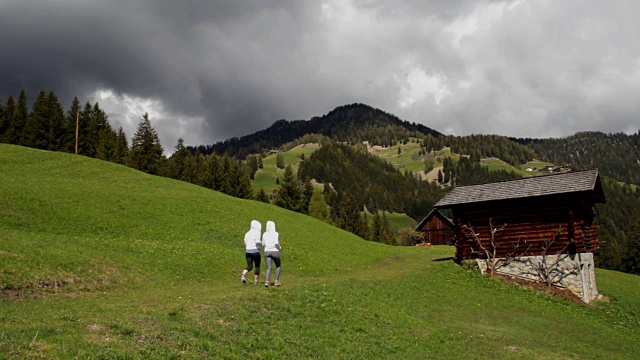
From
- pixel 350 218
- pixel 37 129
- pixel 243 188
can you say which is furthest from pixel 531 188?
pixel 37 129

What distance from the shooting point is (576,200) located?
108 feet

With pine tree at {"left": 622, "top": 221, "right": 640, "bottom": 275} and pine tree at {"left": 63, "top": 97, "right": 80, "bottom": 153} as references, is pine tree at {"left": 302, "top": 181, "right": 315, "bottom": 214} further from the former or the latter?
pine tree at {"left": 622, "top": 221, "right": 640, "bottom": 275}

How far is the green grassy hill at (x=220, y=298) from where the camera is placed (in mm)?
11727

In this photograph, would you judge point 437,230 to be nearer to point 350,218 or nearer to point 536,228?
point 350,218

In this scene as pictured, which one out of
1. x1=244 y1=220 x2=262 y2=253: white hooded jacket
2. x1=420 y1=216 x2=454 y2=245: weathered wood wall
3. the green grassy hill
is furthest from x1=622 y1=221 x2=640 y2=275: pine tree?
x1=244 y1=220 x2=262 y2=253: white hooded jacket

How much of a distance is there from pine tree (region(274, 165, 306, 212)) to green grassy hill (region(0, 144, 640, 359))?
1720 inches

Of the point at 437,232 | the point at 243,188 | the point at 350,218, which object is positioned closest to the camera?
the point at 437,232

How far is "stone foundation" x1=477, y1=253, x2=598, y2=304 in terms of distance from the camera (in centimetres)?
3167

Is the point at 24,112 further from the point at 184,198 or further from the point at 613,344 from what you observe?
the point at 613,344

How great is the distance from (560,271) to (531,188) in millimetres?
6833

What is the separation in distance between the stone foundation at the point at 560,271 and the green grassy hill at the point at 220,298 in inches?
78.3

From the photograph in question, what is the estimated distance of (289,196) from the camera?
91.9 m

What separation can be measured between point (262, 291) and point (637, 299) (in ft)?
109

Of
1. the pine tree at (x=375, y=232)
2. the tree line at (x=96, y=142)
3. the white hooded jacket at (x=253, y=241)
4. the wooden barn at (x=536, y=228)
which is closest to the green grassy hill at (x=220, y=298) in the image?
the white hooded jacket at (x=253, y=241)
